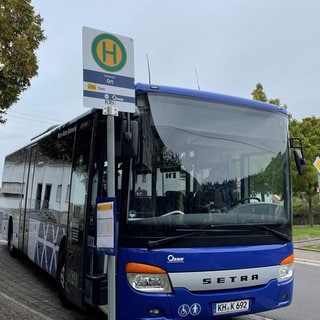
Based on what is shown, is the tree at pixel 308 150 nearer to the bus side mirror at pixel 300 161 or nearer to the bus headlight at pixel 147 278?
the bus side mirror at pixel 300 161

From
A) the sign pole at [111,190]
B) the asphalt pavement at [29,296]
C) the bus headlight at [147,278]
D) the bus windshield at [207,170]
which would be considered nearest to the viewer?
the sign pole at [111,190]

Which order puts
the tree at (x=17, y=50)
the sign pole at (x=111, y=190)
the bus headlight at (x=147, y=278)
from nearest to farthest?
the sign pole at (x=111, y=190) → the bus headlight at (x=147, y=278) → the tree at (x=17, y=50)

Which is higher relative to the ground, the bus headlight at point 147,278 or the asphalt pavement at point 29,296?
the bus headlight at point 147,278

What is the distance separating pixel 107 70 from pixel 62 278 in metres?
3.83

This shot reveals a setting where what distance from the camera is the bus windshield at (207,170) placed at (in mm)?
4988

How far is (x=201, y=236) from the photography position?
5.03 meters

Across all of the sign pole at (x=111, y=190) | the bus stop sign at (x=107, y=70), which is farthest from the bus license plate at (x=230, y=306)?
the bus stop sign at (x=107, y=70)

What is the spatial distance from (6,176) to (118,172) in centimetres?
944

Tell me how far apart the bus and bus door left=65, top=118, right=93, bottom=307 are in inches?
1.0

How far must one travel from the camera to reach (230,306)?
201 inches

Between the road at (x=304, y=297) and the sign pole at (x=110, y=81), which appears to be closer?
the sign pole at (x=110, y=81)

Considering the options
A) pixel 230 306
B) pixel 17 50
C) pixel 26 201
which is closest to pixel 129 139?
pixel 230 306

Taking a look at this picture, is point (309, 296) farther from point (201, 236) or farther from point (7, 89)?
point (7, 89)

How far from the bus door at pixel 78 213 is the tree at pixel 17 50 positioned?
371 cm
